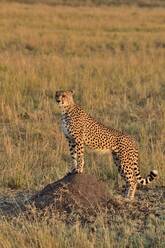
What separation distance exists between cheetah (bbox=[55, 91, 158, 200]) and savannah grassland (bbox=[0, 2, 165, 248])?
0.25 m

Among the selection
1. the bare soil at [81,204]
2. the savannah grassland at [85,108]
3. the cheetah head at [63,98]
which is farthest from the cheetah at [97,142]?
the bare soil at [81,204]

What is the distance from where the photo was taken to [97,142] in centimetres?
638

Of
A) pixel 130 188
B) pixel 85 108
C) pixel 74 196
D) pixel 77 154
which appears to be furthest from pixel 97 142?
pixel 85 108

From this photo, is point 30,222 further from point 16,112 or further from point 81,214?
point 16,112

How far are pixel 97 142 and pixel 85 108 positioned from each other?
182 inches

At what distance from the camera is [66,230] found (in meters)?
4.84

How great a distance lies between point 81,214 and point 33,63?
9574 mm

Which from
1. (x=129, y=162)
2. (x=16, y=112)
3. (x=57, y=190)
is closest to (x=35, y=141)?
(x=16, y=112)

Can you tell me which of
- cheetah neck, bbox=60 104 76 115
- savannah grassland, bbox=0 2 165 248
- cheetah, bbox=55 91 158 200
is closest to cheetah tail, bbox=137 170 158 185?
cheetah, bbox=55 91 158 200

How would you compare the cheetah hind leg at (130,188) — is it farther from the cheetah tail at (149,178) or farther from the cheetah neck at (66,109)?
the cheetah neck at (66,109)

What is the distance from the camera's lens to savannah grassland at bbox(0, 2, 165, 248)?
15.7ft

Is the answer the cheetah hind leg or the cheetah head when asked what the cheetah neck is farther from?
the cheetah hind leg

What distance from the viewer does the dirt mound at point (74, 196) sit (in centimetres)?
545

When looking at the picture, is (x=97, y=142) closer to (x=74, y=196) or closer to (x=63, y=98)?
(x=63, y=98)
